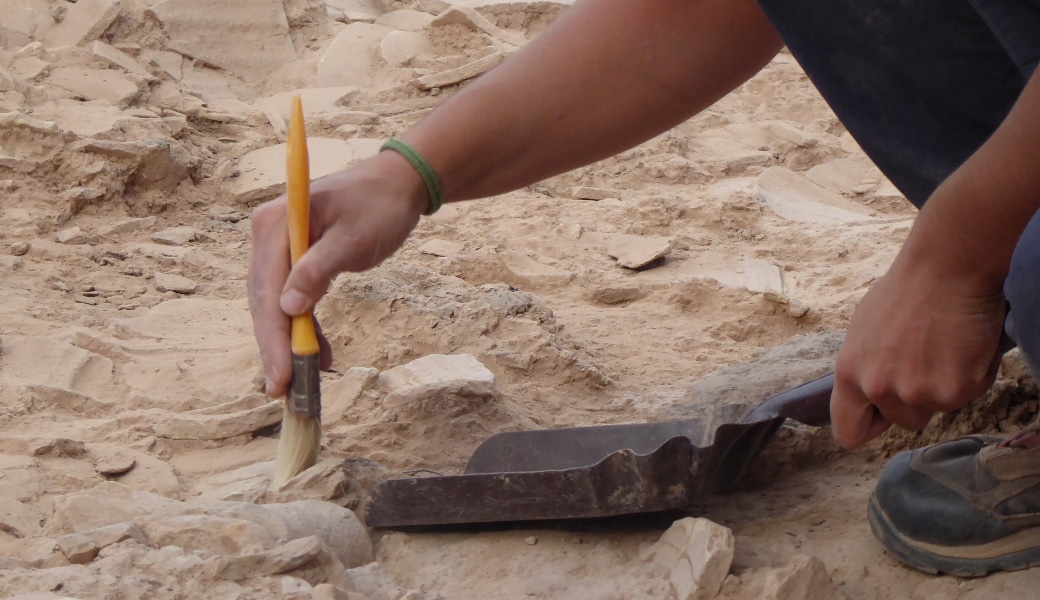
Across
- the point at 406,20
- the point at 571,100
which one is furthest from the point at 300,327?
the point at 406,20

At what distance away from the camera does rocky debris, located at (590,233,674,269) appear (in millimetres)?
3410

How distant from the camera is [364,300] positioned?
260 centimetres

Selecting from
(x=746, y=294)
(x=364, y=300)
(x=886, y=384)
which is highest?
(x=886, y=384)

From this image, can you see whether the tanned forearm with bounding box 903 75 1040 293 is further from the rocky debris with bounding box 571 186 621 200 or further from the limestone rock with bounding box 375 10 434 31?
→ the limestone rock with bounding box 375 10 434 31

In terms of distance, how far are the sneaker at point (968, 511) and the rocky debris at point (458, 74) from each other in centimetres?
371

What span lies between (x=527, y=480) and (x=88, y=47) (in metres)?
3.95

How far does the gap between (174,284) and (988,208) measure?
248cm

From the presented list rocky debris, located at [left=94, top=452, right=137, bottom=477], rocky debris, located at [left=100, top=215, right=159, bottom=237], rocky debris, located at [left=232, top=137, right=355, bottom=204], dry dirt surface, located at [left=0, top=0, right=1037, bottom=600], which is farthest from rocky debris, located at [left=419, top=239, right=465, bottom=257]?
rocky debris, located at [left=94, top=452, right=137, bottom=477]

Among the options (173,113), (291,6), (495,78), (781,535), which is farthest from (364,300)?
(291,6)

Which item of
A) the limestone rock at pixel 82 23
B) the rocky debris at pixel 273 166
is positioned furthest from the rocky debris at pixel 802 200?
the limestone rock at pixel 82 23

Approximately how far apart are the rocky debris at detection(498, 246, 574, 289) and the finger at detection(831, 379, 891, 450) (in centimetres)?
186

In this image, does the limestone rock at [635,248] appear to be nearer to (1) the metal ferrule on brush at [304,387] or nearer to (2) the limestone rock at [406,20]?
(1) the metal ferrule on brush at [304,387]

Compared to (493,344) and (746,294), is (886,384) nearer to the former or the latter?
(493,344)

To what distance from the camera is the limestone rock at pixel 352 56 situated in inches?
205
